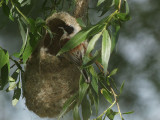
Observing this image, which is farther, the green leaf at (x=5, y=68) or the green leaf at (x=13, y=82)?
the green leaf at (x=13, y=82)

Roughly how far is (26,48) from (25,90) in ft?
1.00

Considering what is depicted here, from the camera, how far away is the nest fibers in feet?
4.47

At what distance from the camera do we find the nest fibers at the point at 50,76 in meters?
1.36

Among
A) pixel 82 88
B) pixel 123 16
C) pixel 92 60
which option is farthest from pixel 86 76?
pixel 123 16

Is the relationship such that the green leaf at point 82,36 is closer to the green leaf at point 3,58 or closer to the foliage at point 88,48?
the foliage at point 88,48

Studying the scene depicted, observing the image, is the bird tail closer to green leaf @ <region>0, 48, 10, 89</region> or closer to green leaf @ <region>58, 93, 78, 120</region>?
green leaf @ <region>58, 93, 78, 120</region>

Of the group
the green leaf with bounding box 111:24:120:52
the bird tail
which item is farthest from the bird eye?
the green leaf with bounding box 111:24:120:52

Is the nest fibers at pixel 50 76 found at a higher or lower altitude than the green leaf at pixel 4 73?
lower

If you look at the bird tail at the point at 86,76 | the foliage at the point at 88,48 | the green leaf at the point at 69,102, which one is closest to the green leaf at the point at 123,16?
the foliage at the point at 88,48

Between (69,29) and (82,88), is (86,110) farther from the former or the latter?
(69,29)

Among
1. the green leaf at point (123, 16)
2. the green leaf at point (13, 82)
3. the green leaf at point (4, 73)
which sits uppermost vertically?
the green leaf at point (4, 73)

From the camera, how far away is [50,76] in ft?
4.50

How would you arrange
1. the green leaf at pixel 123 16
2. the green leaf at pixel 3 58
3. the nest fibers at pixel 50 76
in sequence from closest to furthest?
the green leaf at pixel 123 16 < the green leaf at pixel 3 58 < the nest fibers at pixel 50 76

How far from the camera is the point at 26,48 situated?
1215 mm
